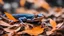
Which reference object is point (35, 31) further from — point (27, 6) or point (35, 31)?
point (27, 6)

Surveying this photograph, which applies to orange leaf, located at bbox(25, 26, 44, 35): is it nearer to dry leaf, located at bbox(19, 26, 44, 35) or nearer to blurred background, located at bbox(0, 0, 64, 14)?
dry leaf, located at bbox(19, 26, 44, 35)

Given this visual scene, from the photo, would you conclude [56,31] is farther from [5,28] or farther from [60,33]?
→ [5,28]

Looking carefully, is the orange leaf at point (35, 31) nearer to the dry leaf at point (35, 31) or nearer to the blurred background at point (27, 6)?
the dry leaf at point (35, 31)

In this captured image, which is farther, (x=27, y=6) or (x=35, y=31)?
(x=27, y=6)

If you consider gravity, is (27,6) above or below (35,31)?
above

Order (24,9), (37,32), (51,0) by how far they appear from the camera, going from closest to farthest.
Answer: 1. (37,32)
2. (24,9)
3. (51,0)

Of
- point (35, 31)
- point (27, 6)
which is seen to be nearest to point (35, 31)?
point (35, 31)

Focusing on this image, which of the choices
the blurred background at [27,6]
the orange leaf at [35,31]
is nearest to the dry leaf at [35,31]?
the orange leaf at [35,31]

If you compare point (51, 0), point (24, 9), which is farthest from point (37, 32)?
point (51, 0)

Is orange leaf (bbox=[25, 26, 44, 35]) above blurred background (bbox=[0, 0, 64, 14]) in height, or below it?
below

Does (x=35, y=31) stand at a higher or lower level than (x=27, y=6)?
lower

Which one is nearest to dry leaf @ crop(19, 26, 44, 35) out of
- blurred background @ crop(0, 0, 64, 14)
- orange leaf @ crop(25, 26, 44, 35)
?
orange leaf @ crop(25, 26, 44, 35)
